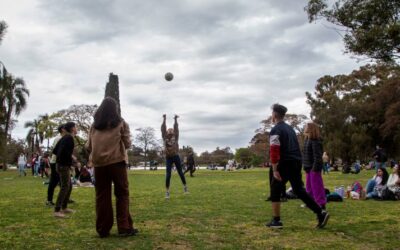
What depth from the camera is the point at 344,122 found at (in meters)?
50.8

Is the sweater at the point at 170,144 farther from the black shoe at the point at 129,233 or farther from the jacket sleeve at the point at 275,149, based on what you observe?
the black shoe at the point at 129,233

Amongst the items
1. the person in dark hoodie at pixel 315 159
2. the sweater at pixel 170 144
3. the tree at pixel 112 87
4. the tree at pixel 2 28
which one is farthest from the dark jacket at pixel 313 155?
the tree at pixel 112 87

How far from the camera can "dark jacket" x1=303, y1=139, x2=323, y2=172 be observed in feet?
27.3

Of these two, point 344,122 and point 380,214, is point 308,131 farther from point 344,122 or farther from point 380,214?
point 344,122

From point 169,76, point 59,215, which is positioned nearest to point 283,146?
point 59,215

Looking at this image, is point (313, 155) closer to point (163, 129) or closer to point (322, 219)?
point (322, 219)

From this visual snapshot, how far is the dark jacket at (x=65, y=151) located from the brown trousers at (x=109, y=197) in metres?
2.48

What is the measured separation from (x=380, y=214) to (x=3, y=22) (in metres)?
20.2

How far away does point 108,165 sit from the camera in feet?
18.6

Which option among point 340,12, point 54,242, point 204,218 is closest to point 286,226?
point 204,218

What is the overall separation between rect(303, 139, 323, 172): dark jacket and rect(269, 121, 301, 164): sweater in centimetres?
190

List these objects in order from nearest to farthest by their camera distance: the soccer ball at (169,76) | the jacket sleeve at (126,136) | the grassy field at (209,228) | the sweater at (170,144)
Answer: the grassy field at (209,228), the jacket sleeve at (126,136), the sweater at (170,144), the soccer ball at (169,76)

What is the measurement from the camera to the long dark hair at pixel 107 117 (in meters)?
5.71

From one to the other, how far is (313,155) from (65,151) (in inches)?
194
